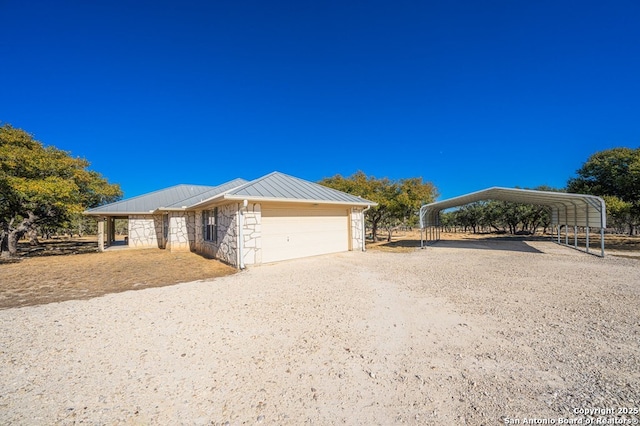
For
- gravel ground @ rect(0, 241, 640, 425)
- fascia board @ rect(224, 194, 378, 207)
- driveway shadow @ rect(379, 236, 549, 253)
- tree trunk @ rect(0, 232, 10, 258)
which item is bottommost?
driveway shadow @ rect(379, 236, 549, 253)

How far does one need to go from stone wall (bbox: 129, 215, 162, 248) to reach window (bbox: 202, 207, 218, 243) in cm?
613

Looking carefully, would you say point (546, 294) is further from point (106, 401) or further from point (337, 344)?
point (106, 401)

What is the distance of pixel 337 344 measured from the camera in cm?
337

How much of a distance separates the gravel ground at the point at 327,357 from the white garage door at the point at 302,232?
4460 mm

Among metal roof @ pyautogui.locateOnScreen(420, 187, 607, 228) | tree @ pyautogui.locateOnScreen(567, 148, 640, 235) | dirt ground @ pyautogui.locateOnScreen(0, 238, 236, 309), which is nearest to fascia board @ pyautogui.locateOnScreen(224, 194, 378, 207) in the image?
dirt ground @ pyautogui.locateOnScreen(0, 238, 236, 309)

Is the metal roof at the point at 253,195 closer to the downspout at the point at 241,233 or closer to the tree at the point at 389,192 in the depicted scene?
the downspout at the point at 241,233

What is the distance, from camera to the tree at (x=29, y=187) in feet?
33.9

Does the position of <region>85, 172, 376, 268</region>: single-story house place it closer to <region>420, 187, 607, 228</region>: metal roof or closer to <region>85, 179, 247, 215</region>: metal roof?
<region>85, 179, 247, 215</region>: metal roof

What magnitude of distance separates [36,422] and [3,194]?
14.3 m

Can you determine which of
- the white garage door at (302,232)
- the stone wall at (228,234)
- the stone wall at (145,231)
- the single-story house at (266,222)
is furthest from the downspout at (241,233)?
the stone wall at (145,231)

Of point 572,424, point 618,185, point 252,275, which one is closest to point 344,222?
point 252,275

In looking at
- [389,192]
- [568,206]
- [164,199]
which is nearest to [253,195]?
[164,199]

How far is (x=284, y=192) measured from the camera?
1059 centimetres

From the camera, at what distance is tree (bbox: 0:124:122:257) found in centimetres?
1034
